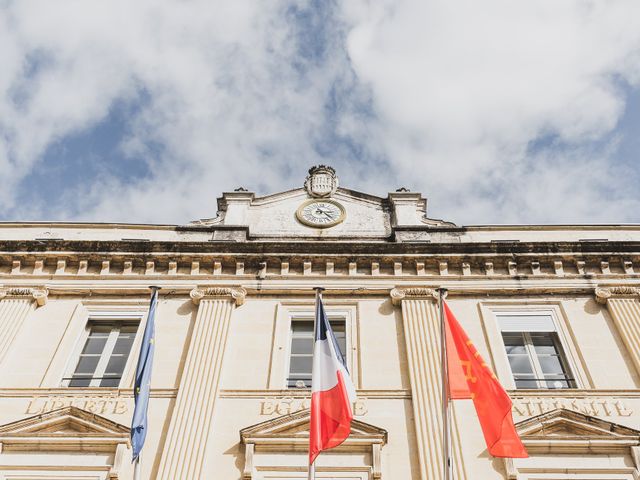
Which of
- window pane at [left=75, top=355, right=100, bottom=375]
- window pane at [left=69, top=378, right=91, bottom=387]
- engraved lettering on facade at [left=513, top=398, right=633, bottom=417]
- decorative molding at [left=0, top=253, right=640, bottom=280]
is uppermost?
decorative molding at [left=0, top=253, right=640, bottom=280]

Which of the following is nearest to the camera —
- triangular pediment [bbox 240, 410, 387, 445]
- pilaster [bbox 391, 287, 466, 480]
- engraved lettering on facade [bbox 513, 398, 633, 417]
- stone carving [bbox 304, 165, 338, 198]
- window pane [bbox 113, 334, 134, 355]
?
pilaster [bbox 391, 287, 466, 480]

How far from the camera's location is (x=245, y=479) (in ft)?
34.5

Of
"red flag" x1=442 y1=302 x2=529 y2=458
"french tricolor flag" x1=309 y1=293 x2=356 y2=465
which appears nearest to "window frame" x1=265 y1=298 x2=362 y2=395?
"french tricolor flag" x1=309 y1=293 x2=356 y2=465

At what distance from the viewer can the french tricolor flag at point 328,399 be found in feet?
31.6

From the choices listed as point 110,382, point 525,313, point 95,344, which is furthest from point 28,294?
point 525,313

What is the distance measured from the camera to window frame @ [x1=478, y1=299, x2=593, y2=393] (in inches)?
484

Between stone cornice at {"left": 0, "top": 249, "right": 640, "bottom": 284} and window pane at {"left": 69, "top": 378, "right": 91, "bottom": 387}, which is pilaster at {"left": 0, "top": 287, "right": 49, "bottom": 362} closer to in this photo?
stone cornice at {"left": 0, "top": 249, "right": 640, "bottom": 284}

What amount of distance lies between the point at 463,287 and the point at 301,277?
3510mm

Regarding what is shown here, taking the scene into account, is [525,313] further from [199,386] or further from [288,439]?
[199,386]

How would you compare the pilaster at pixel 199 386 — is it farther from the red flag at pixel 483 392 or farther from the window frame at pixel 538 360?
the window frame at pixel 538 360

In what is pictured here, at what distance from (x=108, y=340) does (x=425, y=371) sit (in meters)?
6.37

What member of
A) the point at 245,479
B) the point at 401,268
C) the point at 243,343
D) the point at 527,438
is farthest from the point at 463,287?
the point at 245,479

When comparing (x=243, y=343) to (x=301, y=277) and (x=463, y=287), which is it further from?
(x=463, y=287)

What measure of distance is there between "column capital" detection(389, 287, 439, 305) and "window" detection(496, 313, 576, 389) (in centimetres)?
141
